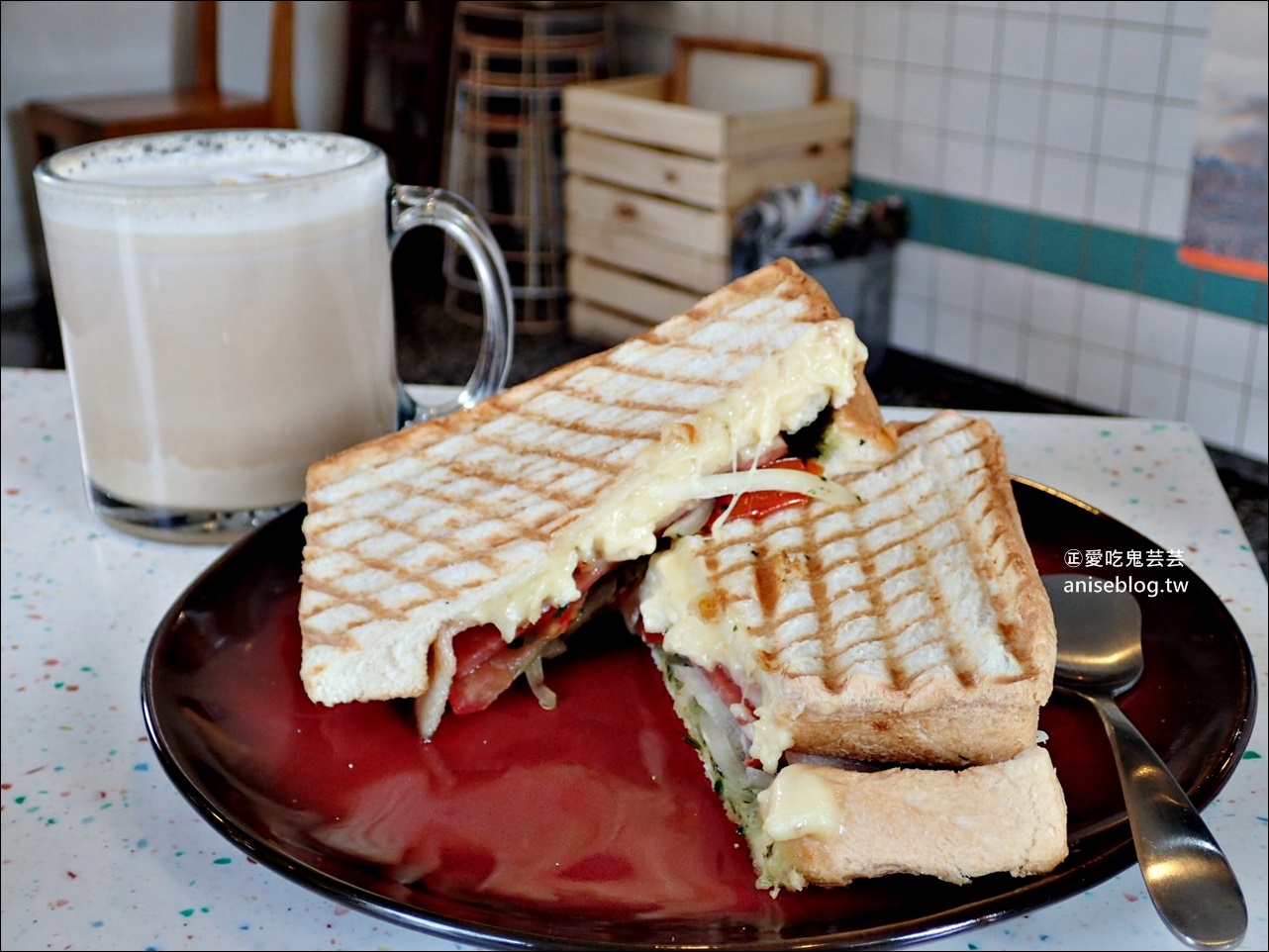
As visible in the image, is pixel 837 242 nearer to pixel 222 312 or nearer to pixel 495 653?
pixel 222 312

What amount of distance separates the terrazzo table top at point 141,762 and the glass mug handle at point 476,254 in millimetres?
361

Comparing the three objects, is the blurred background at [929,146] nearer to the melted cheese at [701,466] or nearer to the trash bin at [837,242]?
the trash bin at [837,242]

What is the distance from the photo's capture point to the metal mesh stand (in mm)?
4840

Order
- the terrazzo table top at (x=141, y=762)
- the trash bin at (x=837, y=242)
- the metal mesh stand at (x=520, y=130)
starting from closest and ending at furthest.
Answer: the terrazzo table top at (x=141, y=762), the trash bin at (x=837, y=242), the metal mesh stand at (x=520, y=130)

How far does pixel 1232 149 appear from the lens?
3.43 metres

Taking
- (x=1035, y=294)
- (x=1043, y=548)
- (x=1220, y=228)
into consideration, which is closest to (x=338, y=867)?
(x=1043, y=548)

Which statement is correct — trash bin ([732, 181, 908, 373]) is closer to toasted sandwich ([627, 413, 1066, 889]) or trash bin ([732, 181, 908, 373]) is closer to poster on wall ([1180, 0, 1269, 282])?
poster on wall ([1180, 0, 1269, 282])

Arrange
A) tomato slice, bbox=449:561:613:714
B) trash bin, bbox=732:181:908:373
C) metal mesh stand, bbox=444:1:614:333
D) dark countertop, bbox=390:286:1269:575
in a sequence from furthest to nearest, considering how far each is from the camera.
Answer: metal mesh stand, bbox=444:1:614:333 < trash bin, bbox=732:181:908:373 < dark countertop, bbox=390:286:1269:575 < tomato slice, bbox=449:561:613:714

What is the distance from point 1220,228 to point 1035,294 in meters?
0.67

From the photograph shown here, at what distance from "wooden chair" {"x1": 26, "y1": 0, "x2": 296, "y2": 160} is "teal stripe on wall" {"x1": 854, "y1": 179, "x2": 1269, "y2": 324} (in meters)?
2.54

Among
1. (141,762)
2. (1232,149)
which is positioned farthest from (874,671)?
(1232,149)

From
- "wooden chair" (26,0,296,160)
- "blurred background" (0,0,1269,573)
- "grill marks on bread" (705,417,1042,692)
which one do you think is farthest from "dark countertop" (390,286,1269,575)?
"grill marks on bread" (705,417,1042,692)

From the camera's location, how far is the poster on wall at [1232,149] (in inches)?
130

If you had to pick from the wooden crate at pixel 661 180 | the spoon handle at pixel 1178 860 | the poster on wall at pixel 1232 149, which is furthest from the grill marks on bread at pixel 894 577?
the wooden crate at pixel 661 180
